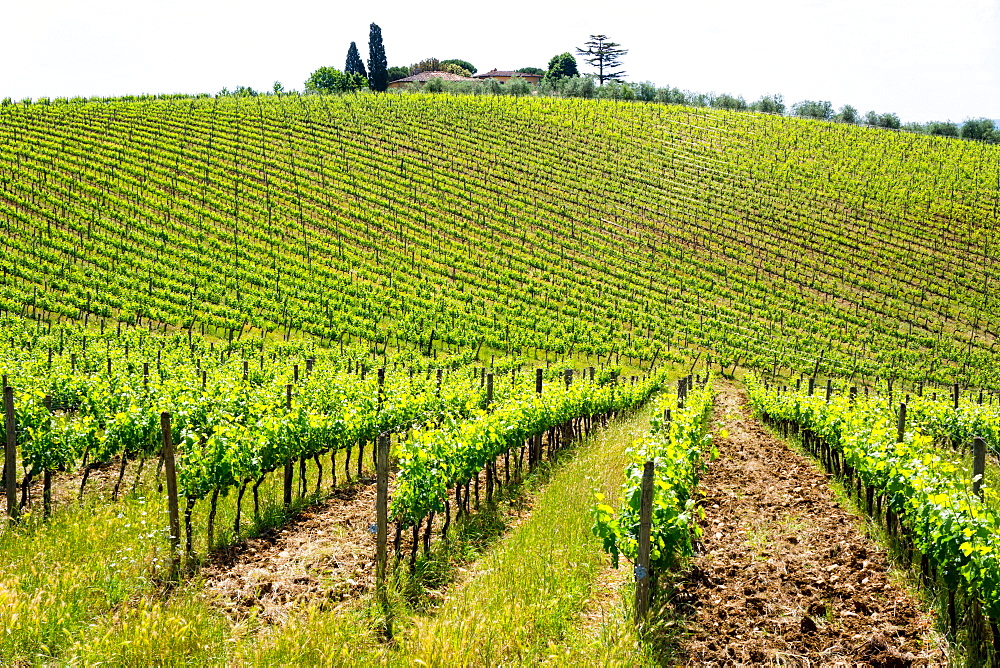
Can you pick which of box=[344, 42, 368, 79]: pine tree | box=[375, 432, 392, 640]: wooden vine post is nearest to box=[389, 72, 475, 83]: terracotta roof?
box=[344, 42, 368, 79]: pine tree

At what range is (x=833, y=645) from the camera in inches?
234

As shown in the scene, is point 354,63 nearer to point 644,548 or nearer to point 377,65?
point 377,65

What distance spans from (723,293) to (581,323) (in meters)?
14.2

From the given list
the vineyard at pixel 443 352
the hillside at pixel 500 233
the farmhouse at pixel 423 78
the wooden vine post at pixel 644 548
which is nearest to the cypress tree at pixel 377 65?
the farmhouse at pixel 423 78

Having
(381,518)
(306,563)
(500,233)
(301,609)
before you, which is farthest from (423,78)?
(301,609)

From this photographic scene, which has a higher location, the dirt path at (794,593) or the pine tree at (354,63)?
the pine tree at (354,63)

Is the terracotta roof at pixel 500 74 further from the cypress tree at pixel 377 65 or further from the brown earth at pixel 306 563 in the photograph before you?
the brown earth at pixel 306 563

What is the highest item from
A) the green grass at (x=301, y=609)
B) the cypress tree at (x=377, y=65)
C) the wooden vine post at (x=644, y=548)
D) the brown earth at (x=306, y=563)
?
the cypress tree at (x=377, y=65)

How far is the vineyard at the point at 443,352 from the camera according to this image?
6.66m

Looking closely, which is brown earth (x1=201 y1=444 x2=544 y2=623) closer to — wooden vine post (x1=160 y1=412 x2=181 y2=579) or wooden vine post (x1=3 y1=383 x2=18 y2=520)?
wooden vine post (x1=160 y1=412 x2=181 y2=579)

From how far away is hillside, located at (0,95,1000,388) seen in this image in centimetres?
3666

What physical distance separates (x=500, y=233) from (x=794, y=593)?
154 feet

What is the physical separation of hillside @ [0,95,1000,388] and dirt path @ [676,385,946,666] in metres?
25.8

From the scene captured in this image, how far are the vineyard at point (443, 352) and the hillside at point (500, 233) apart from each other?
343 millimetres
